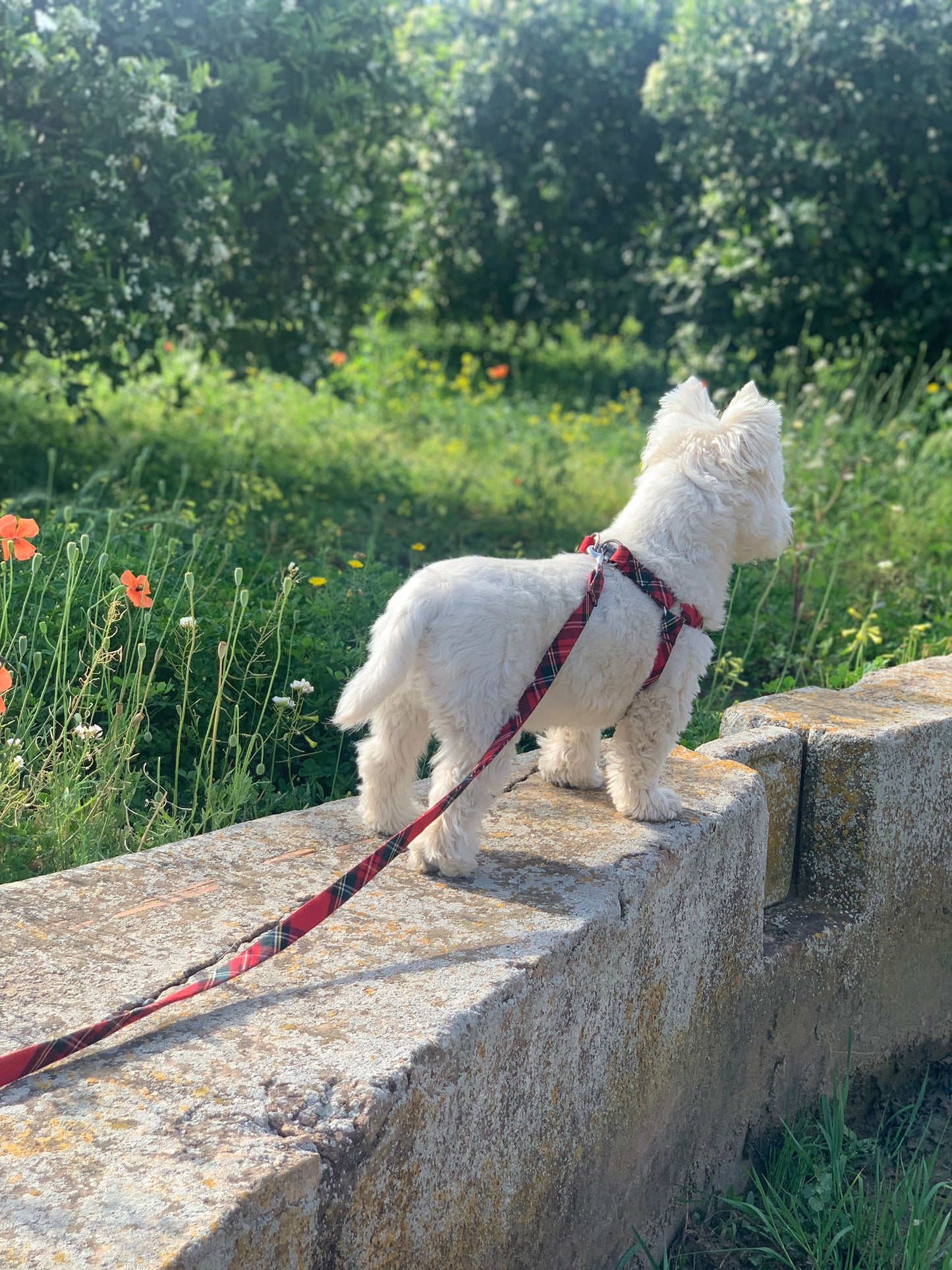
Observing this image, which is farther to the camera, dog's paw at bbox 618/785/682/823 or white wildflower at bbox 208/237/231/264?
white wildflower at bbox 208/237/231/264

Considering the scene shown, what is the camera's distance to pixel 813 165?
861 centimetres

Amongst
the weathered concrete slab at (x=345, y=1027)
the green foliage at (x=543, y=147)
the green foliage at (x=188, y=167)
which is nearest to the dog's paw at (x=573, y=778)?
the weathered concrete slab at (x=345, y=1027)

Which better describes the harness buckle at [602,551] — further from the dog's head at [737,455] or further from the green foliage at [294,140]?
the green foliage at [294,140]

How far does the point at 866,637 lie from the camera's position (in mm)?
4914

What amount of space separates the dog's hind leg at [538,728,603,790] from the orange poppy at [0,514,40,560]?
1.39 m

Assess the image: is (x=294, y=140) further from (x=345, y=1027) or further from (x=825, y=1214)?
(x=825, y=1214)

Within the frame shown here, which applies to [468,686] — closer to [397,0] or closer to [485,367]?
[397,0]

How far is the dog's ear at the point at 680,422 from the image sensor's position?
2.86 metres

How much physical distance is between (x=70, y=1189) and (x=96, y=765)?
181 cm

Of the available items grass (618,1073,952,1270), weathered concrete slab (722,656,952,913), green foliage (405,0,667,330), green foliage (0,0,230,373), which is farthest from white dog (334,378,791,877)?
green foliage (405,0,667,330)

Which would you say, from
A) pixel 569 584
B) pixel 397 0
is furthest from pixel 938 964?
pixel 397 0

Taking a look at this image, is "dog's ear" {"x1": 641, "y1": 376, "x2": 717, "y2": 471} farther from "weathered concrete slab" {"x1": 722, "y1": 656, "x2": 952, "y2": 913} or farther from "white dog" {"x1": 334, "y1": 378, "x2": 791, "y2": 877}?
"weathered concrete slab" {"x1": 722, "y1": 656, "x2": 952, "y2": 913}

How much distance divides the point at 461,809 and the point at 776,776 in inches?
47.8

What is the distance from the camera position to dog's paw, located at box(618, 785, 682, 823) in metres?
2.79
